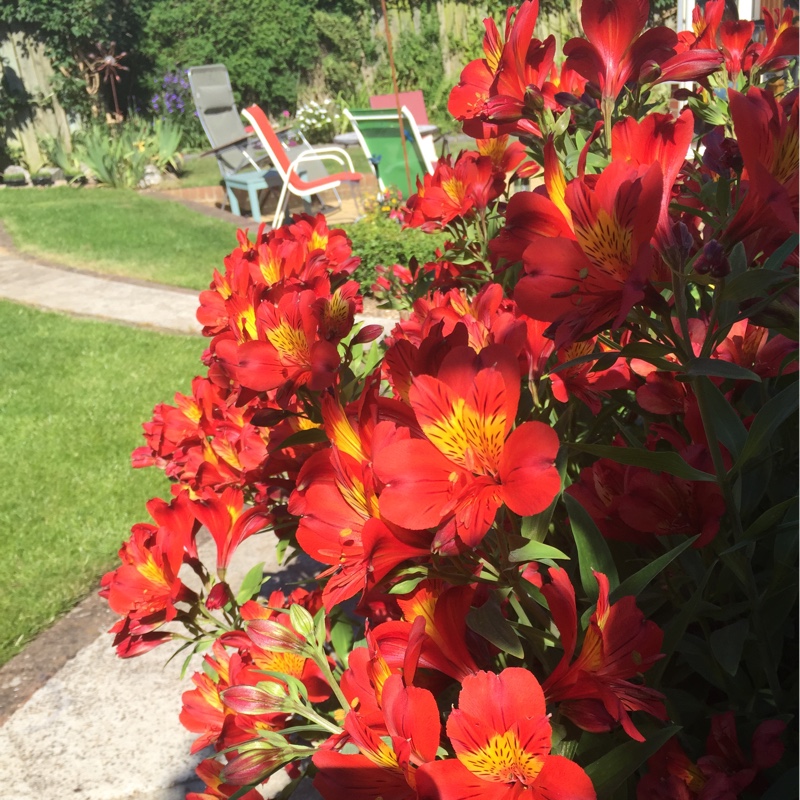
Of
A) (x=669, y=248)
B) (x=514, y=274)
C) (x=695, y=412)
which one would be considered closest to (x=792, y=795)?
(x=695, y=412)

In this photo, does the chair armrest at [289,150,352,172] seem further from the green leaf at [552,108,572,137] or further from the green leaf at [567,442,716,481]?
the green leaf at [567,442,716,481]

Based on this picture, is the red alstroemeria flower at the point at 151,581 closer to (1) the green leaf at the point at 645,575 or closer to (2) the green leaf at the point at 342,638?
(2) the green leaf at the point at 342,638

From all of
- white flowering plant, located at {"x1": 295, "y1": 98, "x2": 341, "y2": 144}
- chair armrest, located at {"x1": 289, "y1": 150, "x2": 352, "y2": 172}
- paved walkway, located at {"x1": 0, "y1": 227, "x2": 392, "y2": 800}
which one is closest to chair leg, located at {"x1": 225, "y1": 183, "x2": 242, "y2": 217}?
chair armrest, located at {"x1": 289, "y1": 150, "x2": 352, "y2": 172}

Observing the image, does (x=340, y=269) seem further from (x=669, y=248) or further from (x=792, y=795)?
(x=792, y=795)

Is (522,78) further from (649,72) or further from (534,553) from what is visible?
(534,553)

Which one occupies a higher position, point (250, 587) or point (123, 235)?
point (250, 587)

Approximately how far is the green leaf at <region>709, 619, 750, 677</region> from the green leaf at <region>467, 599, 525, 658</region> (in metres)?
0.22

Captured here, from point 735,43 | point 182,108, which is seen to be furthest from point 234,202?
point 735,43

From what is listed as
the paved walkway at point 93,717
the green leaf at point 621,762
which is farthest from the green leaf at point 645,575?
the paved walkway at point 93,717

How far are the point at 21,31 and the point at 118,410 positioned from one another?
11.0m

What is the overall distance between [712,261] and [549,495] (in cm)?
25

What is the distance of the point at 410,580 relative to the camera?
0.77 metres

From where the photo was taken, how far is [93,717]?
6.73ft

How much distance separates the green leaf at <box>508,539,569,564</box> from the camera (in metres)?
0.72
